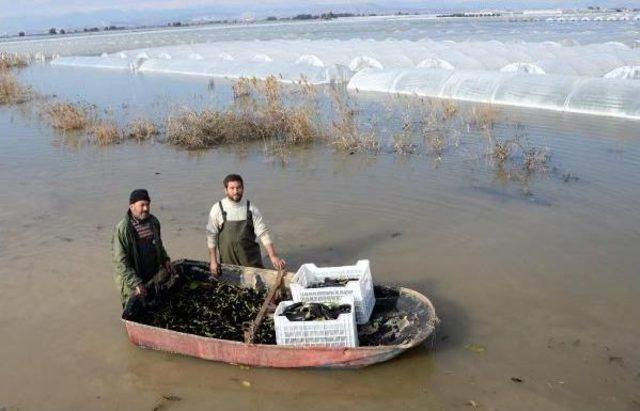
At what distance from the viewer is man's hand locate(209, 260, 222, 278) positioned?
18.1 ft

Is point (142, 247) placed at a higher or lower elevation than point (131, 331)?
higher

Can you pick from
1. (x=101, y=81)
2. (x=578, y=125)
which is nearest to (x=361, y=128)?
(x=578, y=125)

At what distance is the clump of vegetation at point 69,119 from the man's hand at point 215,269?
10009mm

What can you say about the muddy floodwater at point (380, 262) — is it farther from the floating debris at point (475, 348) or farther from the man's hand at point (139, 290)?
the man's hand at point (139, 290)

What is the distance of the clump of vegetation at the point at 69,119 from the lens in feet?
46.9

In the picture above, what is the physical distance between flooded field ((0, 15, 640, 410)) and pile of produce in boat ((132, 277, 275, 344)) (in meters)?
0.26

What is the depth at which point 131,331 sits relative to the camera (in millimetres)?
4895

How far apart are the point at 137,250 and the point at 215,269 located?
726 millimetres

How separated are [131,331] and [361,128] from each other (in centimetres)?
890

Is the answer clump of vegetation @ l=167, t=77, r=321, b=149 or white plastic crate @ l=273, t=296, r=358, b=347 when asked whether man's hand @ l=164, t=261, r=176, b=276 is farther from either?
clump of vegetation @ l=167, t=77, r=321, b=149

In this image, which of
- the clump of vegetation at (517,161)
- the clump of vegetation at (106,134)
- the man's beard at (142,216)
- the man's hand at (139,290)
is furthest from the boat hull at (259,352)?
the clump of vegetation at (106,134)

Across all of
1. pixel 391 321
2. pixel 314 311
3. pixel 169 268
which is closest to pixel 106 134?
pixel 169 268

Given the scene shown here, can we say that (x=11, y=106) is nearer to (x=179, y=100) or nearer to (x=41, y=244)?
(x=179, y=100)

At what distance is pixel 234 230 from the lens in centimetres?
561
